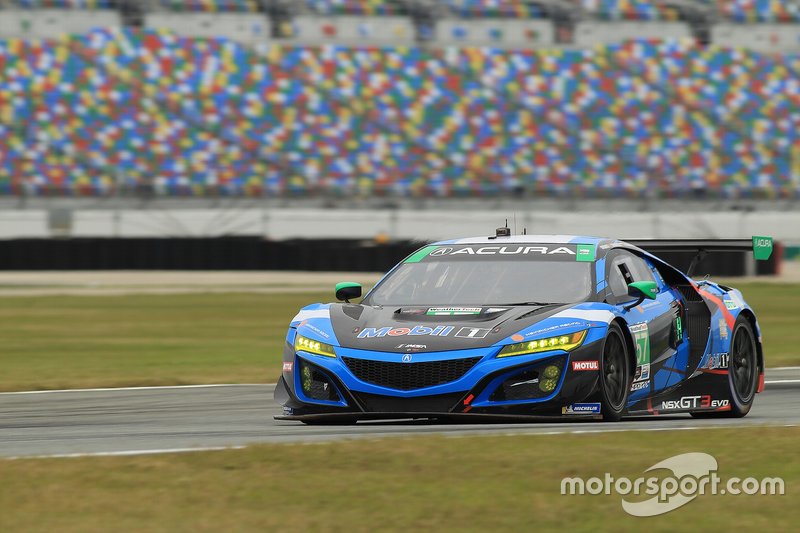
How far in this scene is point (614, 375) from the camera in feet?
25.0

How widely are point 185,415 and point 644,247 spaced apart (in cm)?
333

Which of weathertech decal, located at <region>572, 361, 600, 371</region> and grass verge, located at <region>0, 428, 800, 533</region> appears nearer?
grass verge, located at <region>0, 428, 800, 533</region>

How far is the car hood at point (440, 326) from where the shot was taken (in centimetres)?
730

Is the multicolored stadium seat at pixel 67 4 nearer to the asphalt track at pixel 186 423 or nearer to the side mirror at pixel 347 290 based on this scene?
the asphalt track at pixel 186 423

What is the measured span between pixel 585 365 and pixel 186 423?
2.49 m

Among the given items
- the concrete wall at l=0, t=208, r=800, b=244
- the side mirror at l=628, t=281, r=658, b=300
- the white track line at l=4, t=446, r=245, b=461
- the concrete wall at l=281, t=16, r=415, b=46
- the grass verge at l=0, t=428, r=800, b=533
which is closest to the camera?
the grass verge at l=0, t=428, r=800, b=533

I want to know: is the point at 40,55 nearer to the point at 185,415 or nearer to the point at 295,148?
the point at 295,148

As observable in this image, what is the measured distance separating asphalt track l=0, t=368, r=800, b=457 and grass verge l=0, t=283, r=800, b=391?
1557 mm

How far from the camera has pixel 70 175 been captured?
39812mm

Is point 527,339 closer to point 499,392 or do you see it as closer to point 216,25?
point 499,392

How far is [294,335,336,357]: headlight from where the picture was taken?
7.52m

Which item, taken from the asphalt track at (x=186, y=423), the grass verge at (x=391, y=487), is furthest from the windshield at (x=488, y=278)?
the grass verge at (x=391, y=487)

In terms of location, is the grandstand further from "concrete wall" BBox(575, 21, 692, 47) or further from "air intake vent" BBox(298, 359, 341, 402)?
"air intake vent" BBox(298, 359, 341, 402)

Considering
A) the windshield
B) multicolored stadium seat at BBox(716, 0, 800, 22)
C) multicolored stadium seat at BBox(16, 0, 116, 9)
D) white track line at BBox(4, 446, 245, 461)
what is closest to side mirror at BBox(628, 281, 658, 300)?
the windshield
